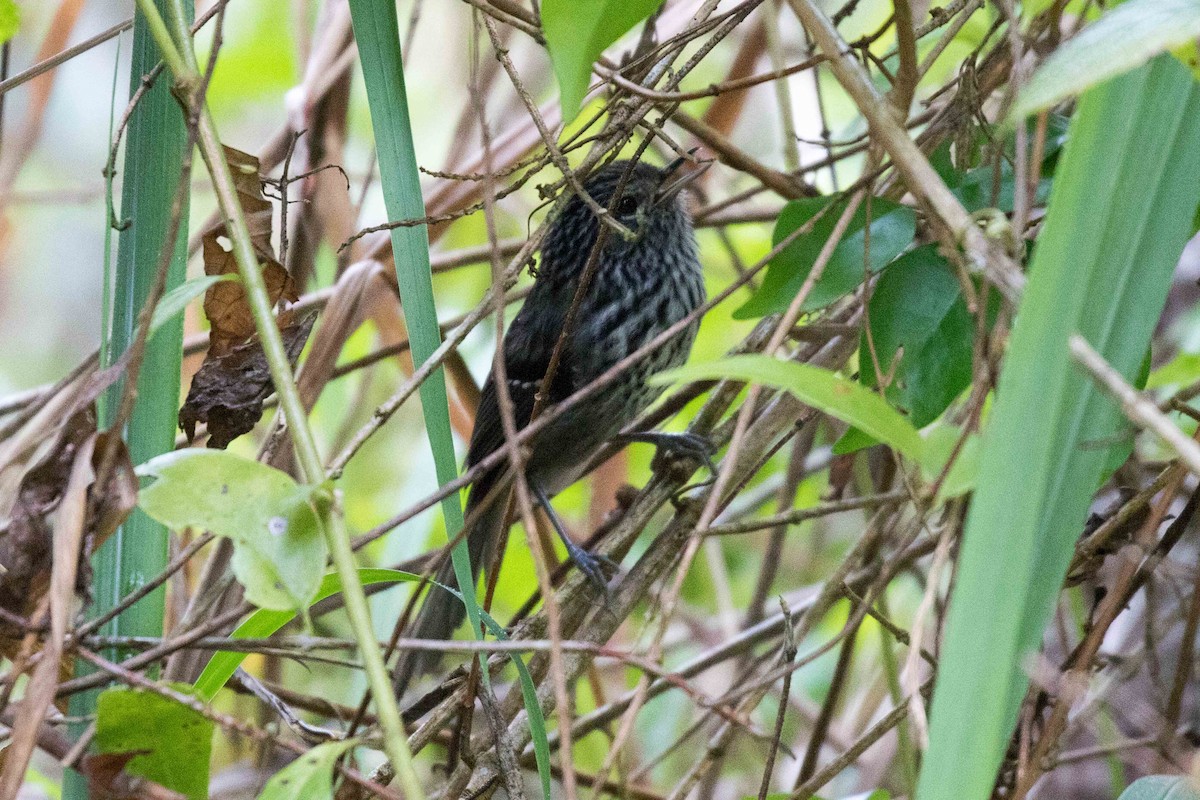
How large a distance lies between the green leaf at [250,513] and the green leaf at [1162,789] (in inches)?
36.7

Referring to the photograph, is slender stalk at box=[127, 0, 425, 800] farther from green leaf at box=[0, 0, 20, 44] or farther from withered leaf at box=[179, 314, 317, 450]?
green leaf at box=[0, 0, 20, 44]

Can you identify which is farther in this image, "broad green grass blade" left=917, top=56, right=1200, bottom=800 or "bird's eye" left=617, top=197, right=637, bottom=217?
"bird's eye" left=617, top=197, right=637, bottom=217

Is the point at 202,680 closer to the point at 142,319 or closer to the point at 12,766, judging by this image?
the point at 12,766

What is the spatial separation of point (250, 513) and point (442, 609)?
1.49 meters

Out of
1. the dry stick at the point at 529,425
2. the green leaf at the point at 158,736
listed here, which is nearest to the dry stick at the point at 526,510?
the dry stick at the point at 529,425

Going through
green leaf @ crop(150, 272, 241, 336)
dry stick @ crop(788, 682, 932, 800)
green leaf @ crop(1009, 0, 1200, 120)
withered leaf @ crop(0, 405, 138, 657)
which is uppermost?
green leaf @ crop(150, 272, 241, 336)

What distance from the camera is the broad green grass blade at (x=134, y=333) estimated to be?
130 cm

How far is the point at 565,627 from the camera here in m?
1.89

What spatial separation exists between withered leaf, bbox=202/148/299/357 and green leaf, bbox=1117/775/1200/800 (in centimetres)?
119

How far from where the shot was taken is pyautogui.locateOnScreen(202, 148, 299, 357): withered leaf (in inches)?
58.1

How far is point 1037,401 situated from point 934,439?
12 cm

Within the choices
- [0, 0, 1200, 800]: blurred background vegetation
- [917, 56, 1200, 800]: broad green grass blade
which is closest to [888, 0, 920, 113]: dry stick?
[0, 0, 1200, 800]: blurred background vegetation

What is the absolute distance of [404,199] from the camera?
1.42 metres

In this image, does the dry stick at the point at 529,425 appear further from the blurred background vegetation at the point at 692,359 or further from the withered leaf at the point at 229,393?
the blurred background vegetation at the point at 692,359
